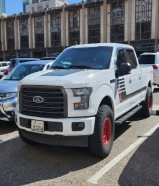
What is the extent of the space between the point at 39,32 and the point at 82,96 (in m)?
49.6

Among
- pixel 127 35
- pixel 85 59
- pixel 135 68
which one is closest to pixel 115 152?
pixel 85 59

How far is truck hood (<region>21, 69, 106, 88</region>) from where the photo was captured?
4.14 m

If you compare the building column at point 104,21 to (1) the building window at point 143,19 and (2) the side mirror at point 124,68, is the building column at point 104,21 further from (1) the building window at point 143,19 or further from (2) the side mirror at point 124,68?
(2) the side mirror at point 124,68

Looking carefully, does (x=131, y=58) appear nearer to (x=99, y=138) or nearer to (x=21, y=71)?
(x=99, y=138)

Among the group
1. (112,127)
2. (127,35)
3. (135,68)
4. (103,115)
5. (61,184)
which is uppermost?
(127,35)

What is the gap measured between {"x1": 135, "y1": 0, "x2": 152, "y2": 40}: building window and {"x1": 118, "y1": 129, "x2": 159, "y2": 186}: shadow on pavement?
37.2 meters

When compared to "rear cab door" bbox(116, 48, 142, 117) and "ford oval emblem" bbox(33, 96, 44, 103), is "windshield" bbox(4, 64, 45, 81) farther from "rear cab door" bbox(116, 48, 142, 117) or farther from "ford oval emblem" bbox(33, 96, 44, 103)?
"ford oval emblem" bbox(33, 96, 44, 103)

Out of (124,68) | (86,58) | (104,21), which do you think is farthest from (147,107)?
(104,21)

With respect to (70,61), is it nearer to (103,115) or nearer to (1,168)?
(103,115)

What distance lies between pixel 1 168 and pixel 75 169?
1.22m

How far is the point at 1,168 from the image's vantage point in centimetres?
421

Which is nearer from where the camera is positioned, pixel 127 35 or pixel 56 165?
pixel 56 165


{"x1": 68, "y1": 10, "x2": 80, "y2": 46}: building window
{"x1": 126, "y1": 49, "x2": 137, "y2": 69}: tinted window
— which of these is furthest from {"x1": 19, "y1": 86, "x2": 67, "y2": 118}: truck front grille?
{"x1": 68, "y1": 10, "x2": 80, "y2": 46}: building window

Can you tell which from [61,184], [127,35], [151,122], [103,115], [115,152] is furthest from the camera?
[127,35]
